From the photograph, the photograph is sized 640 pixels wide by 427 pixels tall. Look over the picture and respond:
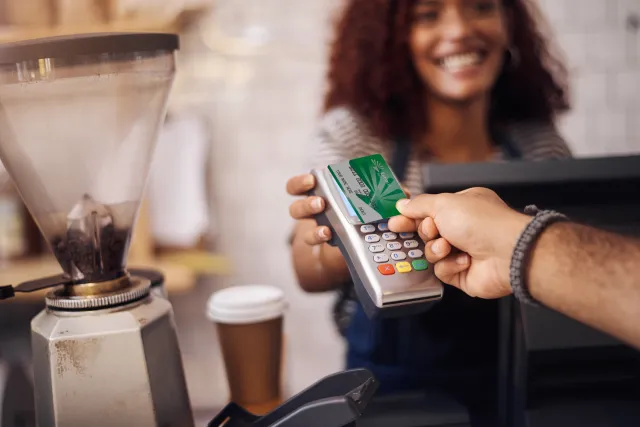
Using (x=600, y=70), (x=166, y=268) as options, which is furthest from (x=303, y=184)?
(x=600, y=70)

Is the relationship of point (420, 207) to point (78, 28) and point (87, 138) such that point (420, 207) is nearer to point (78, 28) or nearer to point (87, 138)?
point (87, 138)

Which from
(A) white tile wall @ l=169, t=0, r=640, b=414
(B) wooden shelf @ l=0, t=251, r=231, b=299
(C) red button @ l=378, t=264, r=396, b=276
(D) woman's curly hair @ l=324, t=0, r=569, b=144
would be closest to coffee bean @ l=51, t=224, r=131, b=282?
(C) red button @ l=378, t=264, r=396, b=276

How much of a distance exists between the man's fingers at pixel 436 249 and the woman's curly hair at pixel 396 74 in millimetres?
516

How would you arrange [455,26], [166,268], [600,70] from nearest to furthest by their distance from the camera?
[455,26]
[166,268]
[600,70]

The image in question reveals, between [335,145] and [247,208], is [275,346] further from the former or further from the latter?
[247,208]

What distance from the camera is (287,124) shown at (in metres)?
1.55

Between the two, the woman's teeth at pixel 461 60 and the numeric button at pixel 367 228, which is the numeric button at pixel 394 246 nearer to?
the numeric button at pixel 367 228

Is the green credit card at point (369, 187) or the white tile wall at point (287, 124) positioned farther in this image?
the white tile wall at point (287, 124)

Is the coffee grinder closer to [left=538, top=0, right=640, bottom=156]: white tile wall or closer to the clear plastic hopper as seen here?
the clear plastic hopper

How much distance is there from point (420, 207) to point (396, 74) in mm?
586

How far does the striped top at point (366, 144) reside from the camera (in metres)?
0.93

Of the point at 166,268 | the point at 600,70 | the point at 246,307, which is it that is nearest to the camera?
the point at 246,307

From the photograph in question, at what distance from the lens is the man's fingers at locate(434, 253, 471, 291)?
506 mm

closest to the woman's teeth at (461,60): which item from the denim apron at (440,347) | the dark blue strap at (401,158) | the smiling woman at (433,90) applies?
the smiling woman at (433,90)
